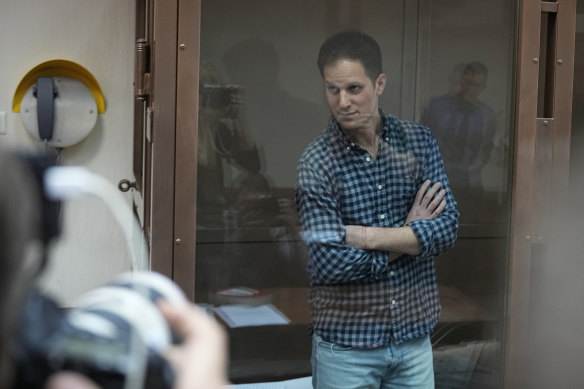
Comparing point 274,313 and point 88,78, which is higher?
point 88,78

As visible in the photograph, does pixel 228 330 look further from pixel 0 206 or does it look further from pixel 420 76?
pixel 0 206

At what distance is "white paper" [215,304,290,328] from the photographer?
2104mm

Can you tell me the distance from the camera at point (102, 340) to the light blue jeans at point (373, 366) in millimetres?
1295

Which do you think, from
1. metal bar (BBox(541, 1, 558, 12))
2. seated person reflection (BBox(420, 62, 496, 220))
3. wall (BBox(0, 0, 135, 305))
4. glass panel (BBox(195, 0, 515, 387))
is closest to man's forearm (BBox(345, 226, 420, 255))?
glass panel (BBox(195, 0, 515, 387))

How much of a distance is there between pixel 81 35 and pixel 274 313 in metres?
1.18

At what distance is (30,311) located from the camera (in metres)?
0.62

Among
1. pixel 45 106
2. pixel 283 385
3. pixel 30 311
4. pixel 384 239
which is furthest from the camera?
pixel 45 106

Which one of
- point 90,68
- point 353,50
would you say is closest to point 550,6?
Answer: point 353,50

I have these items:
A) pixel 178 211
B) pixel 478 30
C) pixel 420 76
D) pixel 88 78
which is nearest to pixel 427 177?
pixel 420 76

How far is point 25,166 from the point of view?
61 cm

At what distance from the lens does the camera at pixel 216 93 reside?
2.04 m

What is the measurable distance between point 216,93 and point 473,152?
66 cm

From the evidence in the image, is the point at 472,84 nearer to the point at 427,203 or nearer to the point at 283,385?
the point at 427,203

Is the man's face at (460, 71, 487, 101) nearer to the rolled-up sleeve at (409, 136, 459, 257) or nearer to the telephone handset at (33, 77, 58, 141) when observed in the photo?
the rolled-up sleeve at (409, 136, 459, 257)
